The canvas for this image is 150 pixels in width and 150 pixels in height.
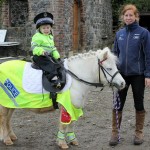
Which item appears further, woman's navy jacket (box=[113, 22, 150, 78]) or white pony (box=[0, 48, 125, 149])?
woman's navy jacket (box=[113, 22, 150, 78])

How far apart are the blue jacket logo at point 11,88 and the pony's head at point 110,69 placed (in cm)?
120

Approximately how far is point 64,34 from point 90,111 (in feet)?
17.0

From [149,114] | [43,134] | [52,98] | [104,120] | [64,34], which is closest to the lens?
[52,98]

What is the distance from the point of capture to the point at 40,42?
500cm

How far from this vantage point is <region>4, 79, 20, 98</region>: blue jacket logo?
16.6ft

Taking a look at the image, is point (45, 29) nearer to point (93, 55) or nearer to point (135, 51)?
point (93, 55)

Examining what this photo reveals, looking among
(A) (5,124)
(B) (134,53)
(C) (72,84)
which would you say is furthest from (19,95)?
(B) (134,53)

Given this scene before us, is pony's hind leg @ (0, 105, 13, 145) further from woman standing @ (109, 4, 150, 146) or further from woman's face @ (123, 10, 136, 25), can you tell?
woman's face @ (123, 10, 136, 25)

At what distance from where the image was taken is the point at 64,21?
12.0 m

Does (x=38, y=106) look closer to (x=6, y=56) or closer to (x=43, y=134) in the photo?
(x=43, y=134)

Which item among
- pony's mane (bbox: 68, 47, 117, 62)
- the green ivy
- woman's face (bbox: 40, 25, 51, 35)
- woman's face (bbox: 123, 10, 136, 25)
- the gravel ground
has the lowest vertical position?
the gravel ground

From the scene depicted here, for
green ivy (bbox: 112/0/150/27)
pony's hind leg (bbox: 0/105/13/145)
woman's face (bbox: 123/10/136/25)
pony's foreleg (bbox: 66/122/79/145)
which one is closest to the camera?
woman's face (bbox: 123/10/136/25)

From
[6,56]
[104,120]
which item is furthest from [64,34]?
[104,120]

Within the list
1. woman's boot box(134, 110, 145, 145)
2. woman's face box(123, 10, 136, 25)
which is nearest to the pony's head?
woman's face box(123, 10, 136, 25)
